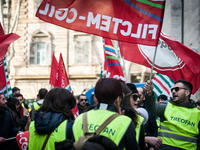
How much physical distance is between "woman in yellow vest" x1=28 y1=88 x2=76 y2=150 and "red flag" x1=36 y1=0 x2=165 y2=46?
122cm

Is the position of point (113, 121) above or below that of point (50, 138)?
above

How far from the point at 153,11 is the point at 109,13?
26.1 inches

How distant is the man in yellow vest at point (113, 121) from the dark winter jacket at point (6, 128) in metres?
2.43

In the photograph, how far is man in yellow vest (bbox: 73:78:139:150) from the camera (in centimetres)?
205

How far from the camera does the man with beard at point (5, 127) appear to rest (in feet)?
13.8

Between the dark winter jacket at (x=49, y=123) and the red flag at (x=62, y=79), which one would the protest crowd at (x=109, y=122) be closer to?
the dark winter jacket at (x=49, y=123)

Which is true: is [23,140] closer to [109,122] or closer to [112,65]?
[109,122]

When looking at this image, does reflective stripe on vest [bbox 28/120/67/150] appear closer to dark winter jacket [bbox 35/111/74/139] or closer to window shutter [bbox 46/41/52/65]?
dark winter jacket [bbox 35/111/74/139]

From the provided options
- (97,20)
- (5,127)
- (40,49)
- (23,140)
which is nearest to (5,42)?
(5,127)

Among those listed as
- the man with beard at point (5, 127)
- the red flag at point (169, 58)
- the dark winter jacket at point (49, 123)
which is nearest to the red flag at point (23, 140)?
the dark winter jacket at point (49, 123)

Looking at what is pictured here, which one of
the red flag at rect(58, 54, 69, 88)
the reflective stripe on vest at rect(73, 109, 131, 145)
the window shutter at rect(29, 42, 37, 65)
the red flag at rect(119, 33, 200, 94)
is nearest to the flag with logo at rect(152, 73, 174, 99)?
the red flag at rect(119, 33, 200, 94)

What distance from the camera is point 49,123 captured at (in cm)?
274

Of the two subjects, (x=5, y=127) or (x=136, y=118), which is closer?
(x=136, y=118)

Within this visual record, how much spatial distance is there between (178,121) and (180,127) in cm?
9
